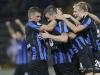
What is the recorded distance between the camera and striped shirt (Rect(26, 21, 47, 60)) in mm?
10453

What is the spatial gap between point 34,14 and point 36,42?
1.70 feet

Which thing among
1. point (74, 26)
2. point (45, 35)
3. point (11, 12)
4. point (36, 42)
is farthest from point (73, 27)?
point (11, 12)

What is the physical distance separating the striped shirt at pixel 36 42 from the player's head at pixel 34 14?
0.08 metres

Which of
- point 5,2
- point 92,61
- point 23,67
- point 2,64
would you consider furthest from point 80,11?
point 5,2

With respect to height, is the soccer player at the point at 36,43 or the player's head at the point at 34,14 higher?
the player's head at the point at 34,14

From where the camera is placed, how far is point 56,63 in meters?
10.6

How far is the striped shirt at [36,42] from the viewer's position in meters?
10.5

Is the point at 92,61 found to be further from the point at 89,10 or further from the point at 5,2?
the point at 5,2

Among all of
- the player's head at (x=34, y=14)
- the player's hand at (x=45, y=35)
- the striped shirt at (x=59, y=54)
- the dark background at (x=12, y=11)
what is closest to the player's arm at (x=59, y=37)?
the player's hand at (x=45, y=35)

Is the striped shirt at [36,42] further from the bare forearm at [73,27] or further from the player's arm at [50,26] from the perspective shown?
the bare forearm at [73,27]

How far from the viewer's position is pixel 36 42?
414 inches

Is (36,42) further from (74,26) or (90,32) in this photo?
(90,32)

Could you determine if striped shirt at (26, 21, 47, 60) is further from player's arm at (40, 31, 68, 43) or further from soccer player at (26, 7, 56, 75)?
player's arm at (40, 31, 68, 43)

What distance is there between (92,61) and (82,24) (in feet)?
2.33
